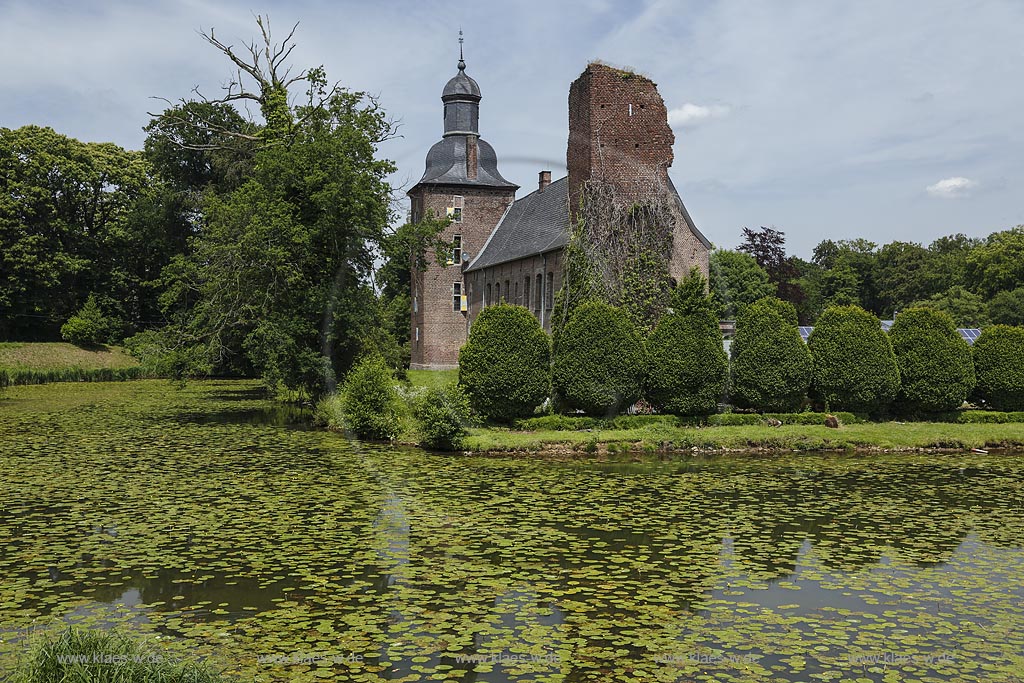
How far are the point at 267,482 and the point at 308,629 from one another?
693 cm

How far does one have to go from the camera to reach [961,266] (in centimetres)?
5994

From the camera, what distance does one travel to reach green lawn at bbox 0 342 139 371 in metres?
39.6

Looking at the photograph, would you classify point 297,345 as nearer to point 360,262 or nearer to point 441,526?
point 360,262

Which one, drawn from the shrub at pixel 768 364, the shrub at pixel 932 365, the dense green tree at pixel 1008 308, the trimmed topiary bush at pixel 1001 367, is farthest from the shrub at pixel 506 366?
the dense green tree at pixel 1008 308

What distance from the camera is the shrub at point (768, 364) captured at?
2014cm

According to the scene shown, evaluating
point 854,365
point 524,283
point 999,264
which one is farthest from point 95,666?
point 999,264

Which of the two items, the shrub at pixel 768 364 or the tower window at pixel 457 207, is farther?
the tower window at pixel 457 207

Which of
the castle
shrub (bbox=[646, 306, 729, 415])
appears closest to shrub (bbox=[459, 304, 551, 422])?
shrub (bbox=[646, 306, 729, 415])

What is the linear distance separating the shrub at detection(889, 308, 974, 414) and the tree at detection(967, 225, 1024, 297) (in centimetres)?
3755

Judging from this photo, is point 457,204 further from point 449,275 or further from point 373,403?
point 373,403

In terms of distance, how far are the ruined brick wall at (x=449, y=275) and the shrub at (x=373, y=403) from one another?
2208cm

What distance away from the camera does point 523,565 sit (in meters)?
8.74

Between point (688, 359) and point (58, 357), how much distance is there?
33969 mm

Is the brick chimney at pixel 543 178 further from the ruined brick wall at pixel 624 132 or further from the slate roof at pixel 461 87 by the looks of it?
the ruined brick wall at pixel 624 132
